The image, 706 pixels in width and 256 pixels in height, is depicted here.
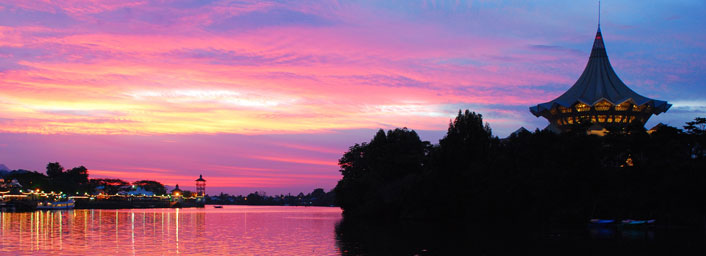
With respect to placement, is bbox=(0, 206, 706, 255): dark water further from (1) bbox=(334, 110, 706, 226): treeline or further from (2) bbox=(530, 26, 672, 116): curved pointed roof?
(2) bbox=(530, 26, 672, 116): curved pointed roof

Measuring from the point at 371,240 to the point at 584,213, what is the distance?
96.6ft

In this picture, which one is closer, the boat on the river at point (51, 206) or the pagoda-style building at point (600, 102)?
the pagoda-style building at point (600, 102)

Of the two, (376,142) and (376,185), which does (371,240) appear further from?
(376,142)

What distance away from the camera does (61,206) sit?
176000 millimetres

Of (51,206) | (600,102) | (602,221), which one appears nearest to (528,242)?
(602,221)

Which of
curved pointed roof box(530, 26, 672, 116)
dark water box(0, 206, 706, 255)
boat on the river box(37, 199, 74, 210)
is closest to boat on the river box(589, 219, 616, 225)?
dark water box(0, 206, 706, 255)

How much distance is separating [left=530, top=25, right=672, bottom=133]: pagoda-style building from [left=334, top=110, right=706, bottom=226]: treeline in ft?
116

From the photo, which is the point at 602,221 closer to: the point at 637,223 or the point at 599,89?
the point at 637,223

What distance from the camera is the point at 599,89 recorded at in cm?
11531

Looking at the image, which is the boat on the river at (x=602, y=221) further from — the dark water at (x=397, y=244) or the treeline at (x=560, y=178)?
the dark water at (x=397, y=244)

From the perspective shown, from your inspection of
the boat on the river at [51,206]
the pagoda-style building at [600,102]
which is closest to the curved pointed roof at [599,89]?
the pagoda-style building at [600,102]

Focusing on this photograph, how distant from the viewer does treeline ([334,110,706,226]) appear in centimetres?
6562

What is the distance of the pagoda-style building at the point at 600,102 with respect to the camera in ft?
372

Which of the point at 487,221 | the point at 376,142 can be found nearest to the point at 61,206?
the point at 376,142
